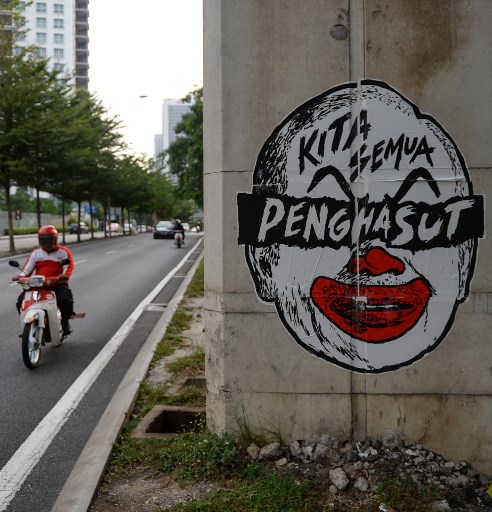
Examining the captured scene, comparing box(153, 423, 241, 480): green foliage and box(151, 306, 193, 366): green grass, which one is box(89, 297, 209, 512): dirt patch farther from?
box(151, 306, 193, 366): green grass

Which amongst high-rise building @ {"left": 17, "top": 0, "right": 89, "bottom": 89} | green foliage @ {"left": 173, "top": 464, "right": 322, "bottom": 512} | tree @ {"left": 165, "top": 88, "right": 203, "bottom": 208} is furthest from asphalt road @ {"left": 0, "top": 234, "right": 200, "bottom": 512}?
high-rise building @ {"left": 17, "top": 0, "right": 89, "bottom": 89}

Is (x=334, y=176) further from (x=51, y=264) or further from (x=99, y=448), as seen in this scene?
(x=51, y=264)

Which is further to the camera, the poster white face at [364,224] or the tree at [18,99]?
the tree at [18,99]

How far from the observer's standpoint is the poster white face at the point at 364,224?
4.01 metres

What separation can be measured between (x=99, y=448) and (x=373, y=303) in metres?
2.11

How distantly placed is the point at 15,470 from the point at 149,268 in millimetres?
16107

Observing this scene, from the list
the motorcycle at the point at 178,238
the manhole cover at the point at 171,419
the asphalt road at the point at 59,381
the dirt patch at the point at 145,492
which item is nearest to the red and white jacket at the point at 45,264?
the asphalt road at the point at 59,381

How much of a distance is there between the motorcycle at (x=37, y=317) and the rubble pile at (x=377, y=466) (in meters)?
3.74

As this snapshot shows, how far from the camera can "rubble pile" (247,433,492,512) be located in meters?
3.51

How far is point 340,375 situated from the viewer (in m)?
4.02

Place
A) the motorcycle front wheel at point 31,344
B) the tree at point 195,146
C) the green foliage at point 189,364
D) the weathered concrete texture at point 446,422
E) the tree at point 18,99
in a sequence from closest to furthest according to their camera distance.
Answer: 1. the weathered concrete texture at point 446,422
2. the green foliage at point 189,364
3. the motorcycle front wheel at point 31,344
4. the tree at point 18,99
5. the tree at point 195,146

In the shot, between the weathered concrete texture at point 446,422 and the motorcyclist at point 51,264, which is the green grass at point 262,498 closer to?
the weathered concrete texture at point 446,422

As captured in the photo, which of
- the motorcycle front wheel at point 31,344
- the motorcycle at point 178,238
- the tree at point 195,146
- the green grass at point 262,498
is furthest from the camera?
the motorcycle at point 178,238

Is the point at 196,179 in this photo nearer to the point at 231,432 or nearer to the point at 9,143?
the point at 9,143
